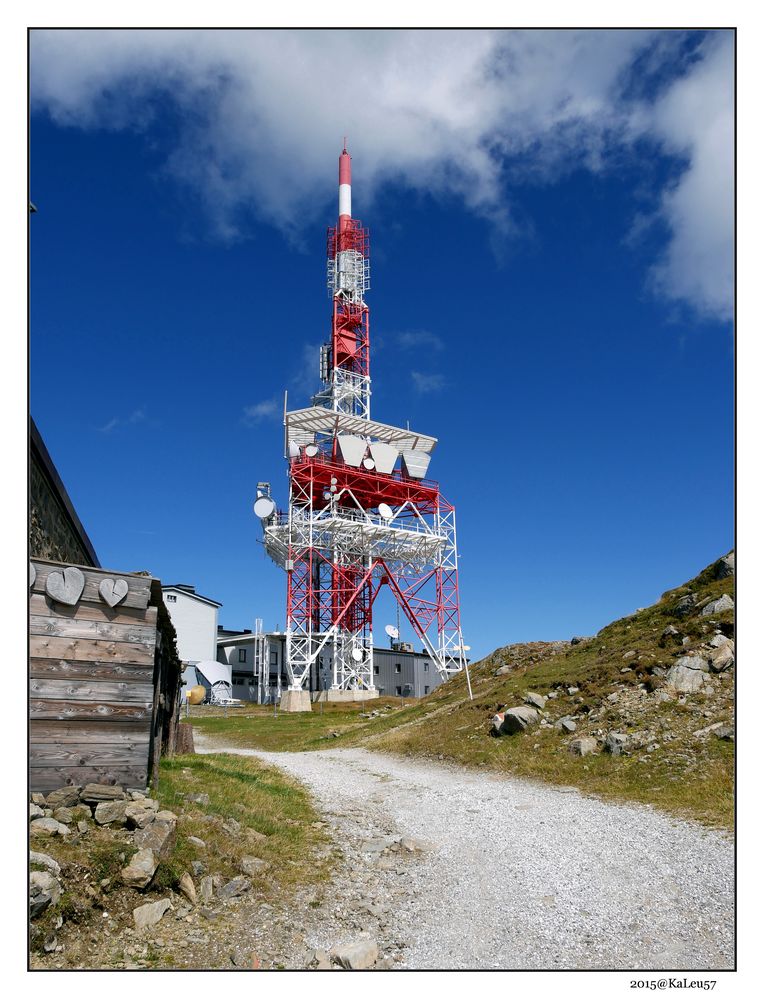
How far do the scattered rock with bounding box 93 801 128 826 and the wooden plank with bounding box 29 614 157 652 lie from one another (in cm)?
219

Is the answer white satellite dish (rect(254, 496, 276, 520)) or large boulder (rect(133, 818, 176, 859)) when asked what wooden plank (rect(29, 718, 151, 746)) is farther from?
white satellite dish (rect(254, 496, 276, 520))

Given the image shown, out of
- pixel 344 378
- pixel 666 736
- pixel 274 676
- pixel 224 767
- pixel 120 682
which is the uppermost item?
pixel 344 378

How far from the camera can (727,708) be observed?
55.1 ft

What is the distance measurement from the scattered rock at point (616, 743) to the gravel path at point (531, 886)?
2.24 meters

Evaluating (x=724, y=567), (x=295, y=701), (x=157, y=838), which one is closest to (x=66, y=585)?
(x=157, y=838)

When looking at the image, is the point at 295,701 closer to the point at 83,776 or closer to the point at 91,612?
the point at 83,776

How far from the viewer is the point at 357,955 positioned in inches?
261

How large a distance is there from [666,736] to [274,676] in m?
63.8

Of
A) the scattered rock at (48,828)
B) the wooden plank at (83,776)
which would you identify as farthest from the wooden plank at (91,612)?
the scattered rock at (48,828)

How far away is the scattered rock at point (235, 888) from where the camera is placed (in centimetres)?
820

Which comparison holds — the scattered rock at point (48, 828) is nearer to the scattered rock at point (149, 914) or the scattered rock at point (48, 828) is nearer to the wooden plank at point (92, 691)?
the scattered rock at point (149, 914)

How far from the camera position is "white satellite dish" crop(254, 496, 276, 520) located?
181ft

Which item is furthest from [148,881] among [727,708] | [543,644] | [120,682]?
[543,644]

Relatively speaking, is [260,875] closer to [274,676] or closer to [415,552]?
[415,552]
